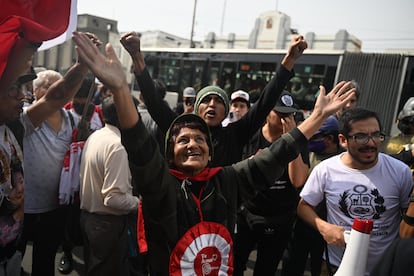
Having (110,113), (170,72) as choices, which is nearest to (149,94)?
(110,113)

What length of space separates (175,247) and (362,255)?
2.49 ft

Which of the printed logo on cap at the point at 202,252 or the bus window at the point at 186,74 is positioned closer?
the printed logo on cap at the point at 202,252

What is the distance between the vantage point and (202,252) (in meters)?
1.50

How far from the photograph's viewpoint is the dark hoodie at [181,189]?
1328 millimetres

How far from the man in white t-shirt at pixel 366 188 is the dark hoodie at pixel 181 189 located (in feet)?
1.70

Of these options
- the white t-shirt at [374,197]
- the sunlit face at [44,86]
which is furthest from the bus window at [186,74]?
the white t-shirt at [374,197]

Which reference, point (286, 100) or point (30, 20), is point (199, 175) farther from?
point (286, 100)

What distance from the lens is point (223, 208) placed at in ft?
5.27

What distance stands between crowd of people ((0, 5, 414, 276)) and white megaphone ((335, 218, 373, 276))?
83 millimetres

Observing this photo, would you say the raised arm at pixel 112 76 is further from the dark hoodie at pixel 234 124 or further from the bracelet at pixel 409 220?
the bracelet at pixel 409 220

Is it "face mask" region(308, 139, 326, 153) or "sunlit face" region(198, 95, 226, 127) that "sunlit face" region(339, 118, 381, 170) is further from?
"sunlit face" region(198, 95, 226, 127)

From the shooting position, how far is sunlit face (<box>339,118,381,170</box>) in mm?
1929

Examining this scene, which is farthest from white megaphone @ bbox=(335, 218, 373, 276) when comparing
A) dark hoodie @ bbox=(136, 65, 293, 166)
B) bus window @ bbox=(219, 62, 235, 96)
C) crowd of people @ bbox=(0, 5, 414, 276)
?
bus window @ bbox=(219, 62, 235, 96)

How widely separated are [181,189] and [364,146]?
1103mm
